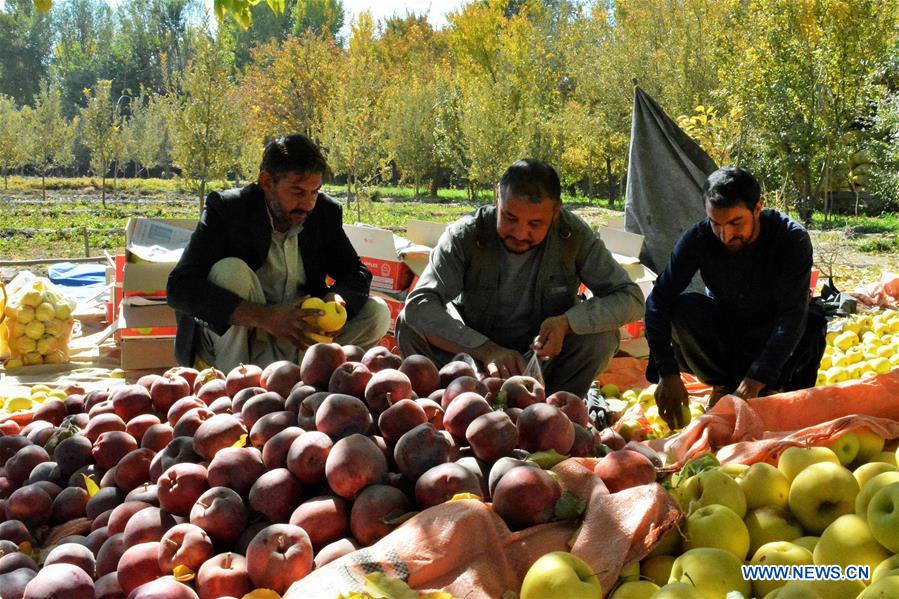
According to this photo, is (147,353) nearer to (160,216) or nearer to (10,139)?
(160,216)

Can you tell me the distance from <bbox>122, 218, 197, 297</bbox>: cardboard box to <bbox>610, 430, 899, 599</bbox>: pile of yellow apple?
169 inches

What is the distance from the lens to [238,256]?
13.8 feet

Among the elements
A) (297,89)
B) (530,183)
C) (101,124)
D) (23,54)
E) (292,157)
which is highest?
(23,54)

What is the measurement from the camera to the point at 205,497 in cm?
189

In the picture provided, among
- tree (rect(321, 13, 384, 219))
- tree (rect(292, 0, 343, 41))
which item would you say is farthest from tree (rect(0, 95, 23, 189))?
tree (rect(292, 0, 343, 41))

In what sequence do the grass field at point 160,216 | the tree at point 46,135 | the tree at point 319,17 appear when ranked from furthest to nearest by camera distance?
1. the tree at point 319,17
2. the tree at point 46,135
3. the grass field at point 160,216

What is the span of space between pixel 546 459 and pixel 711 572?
1.62ft

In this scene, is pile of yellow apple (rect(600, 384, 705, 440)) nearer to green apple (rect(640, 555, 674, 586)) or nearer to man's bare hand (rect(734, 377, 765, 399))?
man's bare hand (rect(734, 377, 765, 399))

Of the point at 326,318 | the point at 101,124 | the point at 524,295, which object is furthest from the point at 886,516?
the point at 101,124

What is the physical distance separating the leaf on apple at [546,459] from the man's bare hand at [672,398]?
185 centimetres

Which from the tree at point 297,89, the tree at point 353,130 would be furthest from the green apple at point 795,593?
the tree at point 297,89

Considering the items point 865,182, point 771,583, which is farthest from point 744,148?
point 771,583

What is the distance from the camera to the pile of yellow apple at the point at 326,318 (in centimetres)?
386

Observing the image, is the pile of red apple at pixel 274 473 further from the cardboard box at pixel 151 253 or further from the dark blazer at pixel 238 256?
the cardboard box at pixel 151 253
